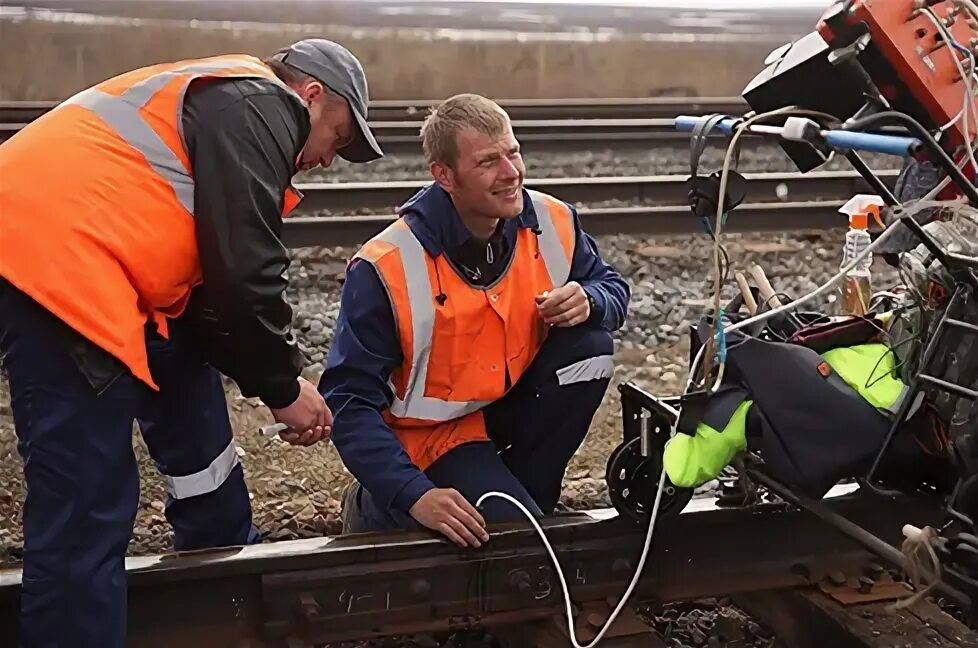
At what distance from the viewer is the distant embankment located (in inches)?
577

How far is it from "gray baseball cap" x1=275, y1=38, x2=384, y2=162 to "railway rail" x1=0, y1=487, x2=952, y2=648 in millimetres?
1114

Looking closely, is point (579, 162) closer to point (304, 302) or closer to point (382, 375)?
point (304, 302)

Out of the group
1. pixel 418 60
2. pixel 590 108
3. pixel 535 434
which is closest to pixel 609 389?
pixel 535 434

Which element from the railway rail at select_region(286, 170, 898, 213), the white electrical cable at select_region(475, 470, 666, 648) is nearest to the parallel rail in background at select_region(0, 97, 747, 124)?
the railway rail at select_region(286, 170, 898, 213)

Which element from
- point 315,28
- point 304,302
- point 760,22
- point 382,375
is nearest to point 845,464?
point 382,375

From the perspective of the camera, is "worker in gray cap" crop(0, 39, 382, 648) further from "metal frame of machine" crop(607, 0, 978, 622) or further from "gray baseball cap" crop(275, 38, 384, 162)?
"metal frame of machine" crop(607, 0, 978, 622)

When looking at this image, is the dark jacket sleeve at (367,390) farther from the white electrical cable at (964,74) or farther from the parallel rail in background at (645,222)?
the parallel rail in background at (645,222)

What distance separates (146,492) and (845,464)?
2.56m

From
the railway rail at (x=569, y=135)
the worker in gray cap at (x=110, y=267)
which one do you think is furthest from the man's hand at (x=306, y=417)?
the railway rail at (x=569, y=135)

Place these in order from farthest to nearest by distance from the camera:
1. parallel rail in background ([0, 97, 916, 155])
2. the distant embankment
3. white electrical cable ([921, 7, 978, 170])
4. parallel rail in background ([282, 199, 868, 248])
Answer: the distant embankment, parallel rail in background ([0, 97, 916, 155]), parallel rail in background ([282, 199, 868, 248]), white electrical cable ([921, 7, 978, 170])

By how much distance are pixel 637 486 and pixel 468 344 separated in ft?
2.11

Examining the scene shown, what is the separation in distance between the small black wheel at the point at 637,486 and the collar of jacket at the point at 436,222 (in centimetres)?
78

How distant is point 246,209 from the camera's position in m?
2.26

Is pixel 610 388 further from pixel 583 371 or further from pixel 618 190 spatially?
pixel 618 190
